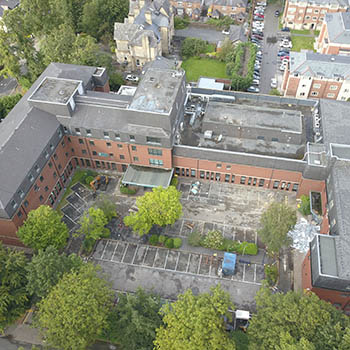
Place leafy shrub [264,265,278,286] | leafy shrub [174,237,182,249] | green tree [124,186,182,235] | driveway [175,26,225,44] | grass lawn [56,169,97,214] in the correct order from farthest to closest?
driveway [175,26,225,44]
grass lawn [56,169,97,214]
leafy shrub [174,237,182,249]
green tree [124,186,182,235]
leafy shrub [264,265,278,286]

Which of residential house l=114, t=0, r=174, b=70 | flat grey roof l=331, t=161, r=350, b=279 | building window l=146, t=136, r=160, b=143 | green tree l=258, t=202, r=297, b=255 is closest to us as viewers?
flat grey roof l=331, t=161, r=350, b=279

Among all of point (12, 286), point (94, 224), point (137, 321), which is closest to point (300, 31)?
point (94, 224)

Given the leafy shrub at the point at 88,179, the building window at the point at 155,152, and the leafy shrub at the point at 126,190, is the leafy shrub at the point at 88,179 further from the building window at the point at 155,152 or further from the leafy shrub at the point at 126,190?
the building window at the point at 155,152

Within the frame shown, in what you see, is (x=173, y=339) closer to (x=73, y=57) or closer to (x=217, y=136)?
(x=217, y=136)

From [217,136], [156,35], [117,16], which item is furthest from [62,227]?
[117,16]

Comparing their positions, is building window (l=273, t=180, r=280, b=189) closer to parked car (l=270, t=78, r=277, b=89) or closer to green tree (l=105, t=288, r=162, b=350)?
green tree (l=105, t=288, r=162, b=350)

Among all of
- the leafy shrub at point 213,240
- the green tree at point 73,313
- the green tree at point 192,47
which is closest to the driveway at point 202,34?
the green tree at point 192,47

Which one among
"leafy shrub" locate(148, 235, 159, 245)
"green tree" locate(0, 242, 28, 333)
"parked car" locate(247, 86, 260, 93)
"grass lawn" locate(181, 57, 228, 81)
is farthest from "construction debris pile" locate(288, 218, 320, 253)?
"grass lawn" locate(181, 57, 228, 81)

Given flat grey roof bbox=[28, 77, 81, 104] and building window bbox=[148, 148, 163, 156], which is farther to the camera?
flat grey roof bbox=[28, 77, 81, 104]
